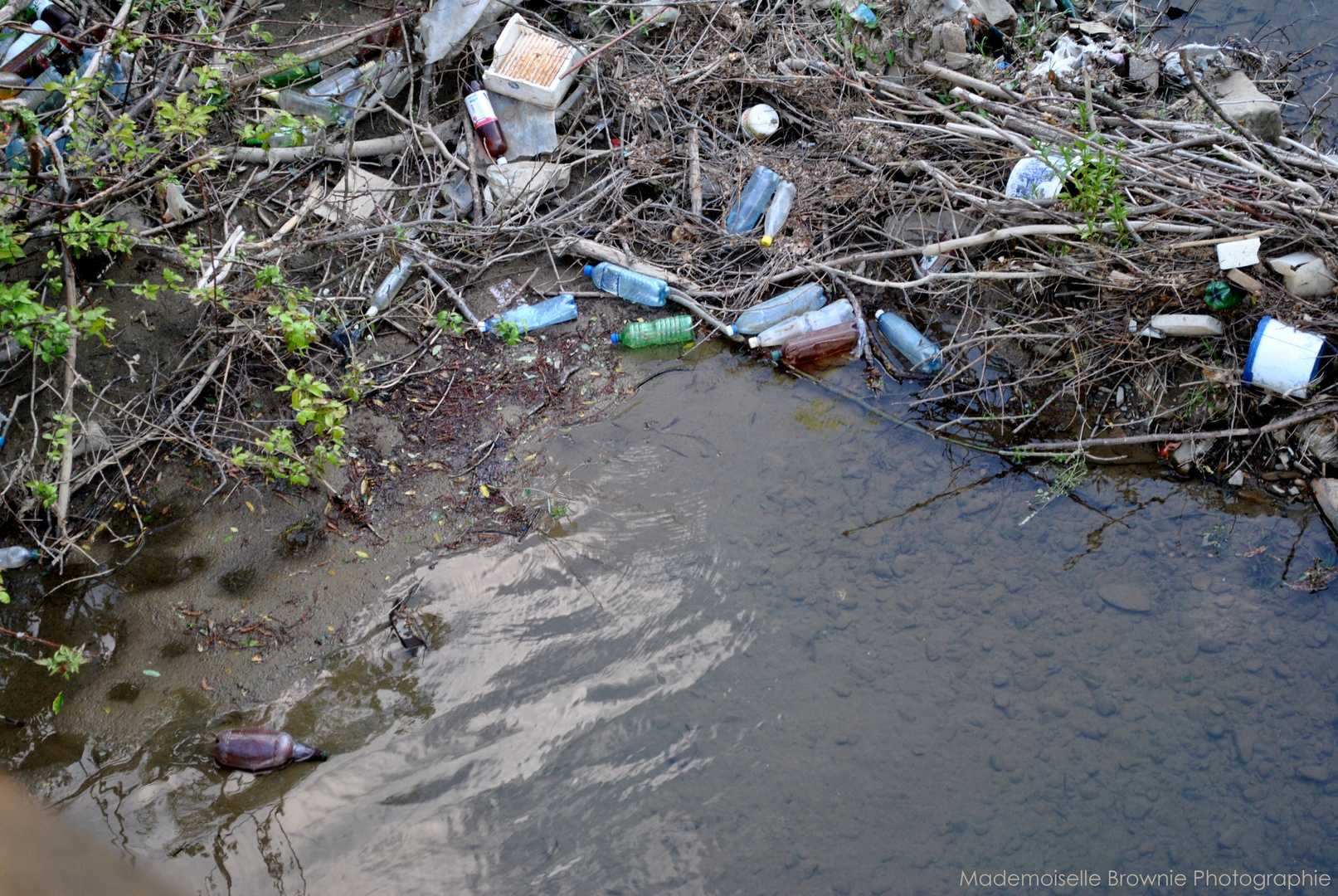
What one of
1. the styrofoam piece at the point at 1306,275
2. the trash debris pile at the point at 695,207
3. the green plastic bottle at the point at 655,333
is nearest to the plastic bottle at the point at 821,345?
the trash debris pile at the point at 695,207

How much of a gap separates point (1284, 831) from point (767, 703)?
1861 mm

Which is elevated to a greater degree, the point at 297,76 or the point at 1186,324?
the point at 297,76

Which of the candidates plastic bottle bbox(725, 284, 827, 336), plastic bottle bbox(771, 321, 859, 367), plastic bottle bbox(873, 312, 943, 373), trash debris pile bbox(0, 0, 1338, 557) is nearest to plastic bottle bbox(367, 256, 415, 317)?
trash debris pile bbox(0, 0, 1338, 557)

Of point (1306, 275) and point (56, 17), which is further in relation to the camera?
point (56, 17)

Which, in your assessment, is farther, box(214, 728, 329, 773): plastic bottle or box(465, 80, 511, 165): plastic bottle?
box(465, 80, 511, 165): plastic bottle

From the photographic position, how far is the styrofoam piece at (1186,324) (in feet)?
11.3

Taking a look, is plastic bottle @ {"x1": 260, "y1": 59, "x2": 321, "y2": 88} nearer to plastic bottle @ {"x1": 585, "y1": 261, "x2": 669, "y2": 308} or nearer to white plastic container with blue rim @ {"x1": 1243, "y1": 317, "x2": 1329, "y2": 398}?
plastic bottle @ {"x1": 585, "y1": 261, "x2": 669, "y2": 308}

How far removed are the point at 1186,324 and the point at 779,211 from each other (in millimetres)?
2002

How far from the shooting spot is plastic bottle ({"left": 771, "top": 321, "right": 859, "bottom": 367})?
12.7 feet

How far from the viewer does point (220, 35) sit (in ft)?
13.0

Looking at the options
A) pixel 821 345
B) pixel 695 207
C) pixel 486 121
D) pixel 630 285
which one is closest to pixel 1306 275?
pixel 821 345

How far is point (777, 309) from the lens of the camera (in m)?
3.96

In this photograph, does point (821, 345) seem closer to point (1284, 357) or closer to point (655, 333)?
point (655, 333)

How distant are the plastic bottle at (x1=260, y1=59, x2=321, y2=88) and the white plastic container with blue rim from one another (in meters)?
4.92
